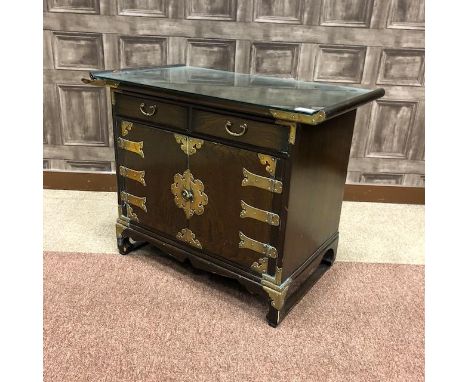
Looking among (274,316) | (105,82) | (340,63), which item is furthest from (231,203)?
(340,63)

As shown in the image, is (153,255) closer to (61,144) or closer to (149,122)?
(149,122)

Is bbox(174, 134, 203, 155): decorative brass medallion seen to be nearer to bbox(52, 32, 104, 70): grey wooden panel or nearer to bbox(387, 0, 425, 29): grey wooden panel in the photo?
bbox(52, 32, 104, 70): grey wooden panel

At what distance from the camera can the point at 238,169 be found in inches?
66.1

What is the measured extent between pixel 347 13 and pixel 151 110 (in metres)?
1.33

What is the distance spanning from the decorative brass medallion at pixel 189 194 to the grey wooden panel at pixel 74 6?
1.27 metres

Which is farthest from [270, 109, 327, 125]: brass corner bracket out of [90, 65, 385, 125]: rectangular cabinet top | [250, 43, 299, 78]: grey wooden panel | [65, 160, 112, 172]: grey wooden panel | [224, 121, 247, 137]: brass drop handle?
[65, 160, 112, 172]: grey wooden panel

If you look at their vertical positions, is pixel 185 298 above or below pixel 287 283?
below

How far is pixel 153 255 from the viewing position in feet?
7.42


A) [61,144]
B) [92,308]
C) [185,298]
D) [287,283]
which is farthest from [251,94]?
[61,144]

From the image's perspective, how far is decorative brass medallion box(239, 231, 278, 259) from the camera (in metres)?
1.70

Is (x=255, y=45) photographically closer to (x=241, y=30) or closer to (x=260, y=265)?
(x=241, y=30)

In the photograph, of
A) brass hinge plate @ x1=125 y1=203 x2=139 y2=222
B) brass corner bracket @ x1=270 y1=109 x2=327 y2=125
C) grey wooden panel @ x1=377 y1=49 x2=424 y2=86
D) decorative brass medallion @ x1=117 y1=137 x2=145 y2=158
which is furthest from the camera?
grey wooden panel @ x1=377 y1=49 x2=424 y2=86

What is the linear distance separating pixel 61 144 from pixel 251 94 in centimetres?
164

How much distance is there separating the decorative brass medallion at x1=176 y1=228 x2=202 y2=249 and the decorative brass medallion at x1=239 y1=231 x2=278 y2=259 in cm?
25
